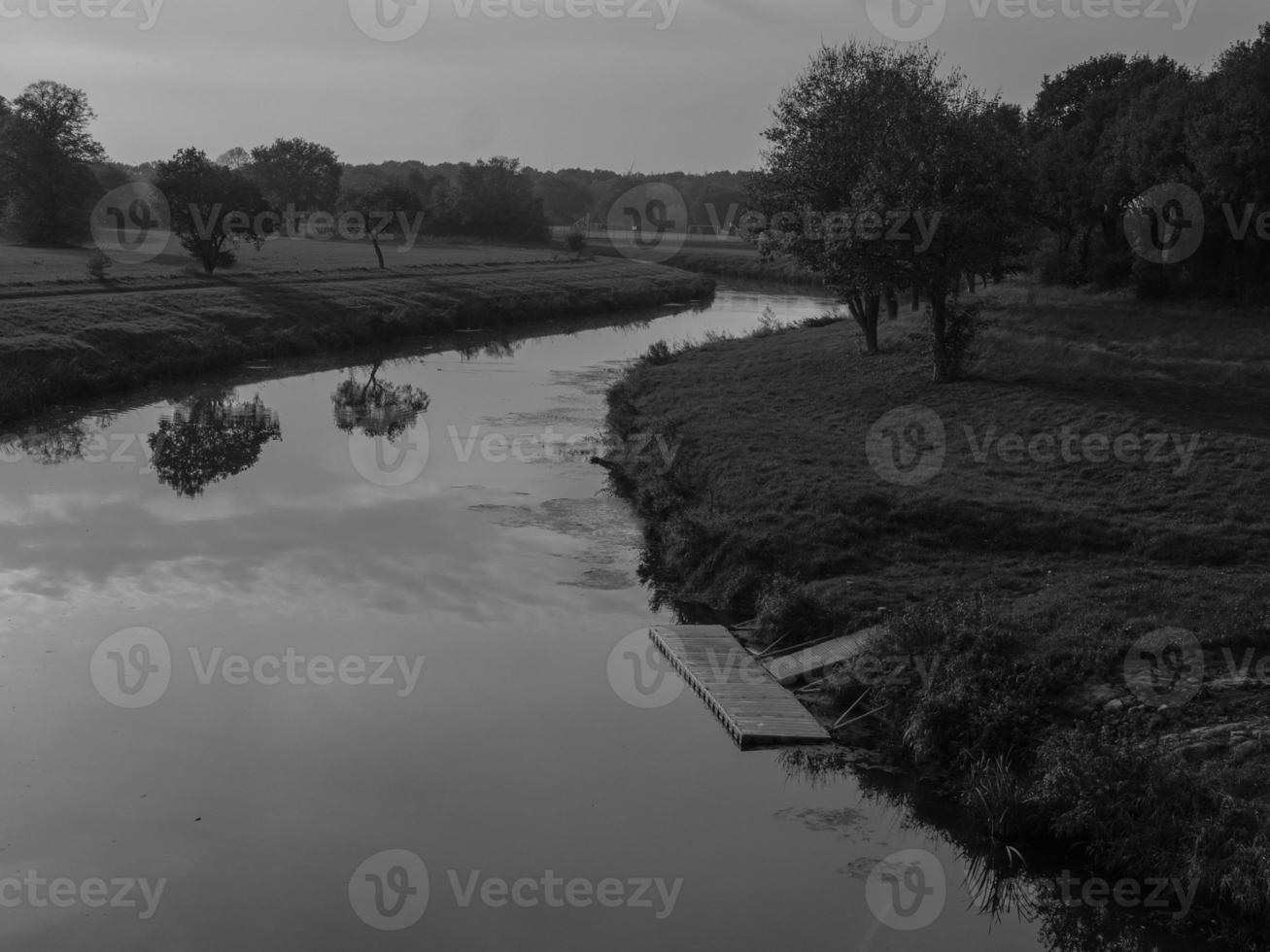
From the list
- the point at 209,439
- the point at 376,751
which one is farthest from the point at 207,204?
the point at 376,751

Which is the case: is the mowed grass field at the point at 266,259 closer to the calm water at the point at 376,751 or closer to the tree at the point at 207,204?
the tree at the point at 207,204

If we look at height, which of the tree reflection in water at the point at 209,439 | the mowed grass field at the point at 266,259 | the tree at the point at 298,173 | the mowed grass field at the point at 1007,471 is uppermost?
the tree at the point at 298,173

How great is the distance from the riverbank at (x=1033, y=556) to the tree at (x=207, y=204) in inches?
1251

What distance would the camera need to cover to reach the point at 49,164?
246 feet

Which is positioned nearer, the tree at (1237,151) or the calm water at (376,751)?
the calm water at (376,751)

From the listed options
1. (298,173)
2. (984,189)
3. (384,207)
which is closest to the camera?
(984,189)

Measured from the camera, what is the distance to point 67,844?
12688 millimetres

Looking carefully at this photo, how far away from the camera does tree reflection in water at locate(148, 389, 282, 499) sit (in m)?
28.9

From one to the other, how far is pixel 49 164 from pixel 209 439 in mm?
53030

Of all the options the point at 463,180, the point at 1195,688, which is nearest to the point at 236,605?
the point at 1195,688

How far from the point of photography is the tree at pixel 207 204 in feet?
186

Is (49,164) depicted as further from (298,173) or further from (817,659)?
(817,659)

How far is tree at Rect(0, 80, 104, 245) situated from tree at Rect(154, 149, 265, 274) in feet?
63.3

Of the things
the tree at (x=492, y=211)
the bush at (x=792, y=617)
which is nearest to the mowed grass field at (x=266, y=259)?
the tree at (x=492, y=211)
